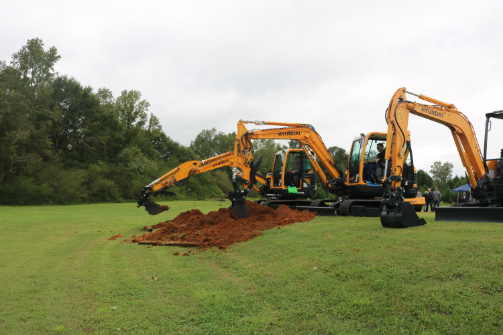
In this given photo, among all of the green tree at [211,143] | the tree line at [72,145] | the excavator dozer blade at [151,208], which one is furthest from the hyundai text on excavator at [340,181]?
the green tree at [211,143]

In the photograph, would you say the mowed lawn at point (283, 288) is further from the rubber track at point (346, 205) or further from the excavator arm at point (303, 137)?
the excavator arm at point (303, 137)

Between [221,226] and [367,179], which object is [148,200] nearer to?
[221,226]

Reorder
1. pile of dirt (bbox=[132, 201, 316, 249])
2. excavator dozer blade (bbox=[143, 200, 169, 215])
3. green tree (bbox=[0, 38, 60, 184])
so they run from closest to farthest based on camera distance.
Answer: pile of dirt (bbox=[132, 201, 316, 249]) → excavator dozer blade (bbox=[143, 200, 169, 215]) → green tree (bbox=[0, 38, 60, 184])

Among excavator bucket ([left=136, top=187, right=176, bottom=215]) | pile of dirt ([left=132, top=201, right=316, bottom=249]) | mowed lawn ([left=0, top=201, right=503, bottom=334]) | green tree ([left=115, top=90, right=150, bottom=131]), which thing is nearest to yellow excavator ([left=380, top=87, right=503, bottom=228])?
mowed lawn ([left=0, top=201, right=503, bottom=334])

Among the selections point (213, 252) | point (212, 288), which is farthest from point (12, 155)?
point (212, 288)

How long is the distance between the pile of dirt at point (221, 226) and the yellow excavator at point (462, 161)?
4059mm

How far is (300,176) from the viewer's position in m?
18.5

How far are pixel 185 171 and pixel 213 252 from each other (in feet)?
25.4

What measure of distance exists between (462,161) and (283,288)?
9585 mm

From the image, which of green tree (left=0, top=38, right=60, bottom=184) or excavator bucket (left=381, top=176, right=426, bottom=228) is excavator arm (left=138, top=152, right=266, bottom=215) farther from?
green tree (left=0, top=38, right=60, bottom=184)

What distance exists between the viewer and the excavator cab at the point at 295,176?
18.5 m

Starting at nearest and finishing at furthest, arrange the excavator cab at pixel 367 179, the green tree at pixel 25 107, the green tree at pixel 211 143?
the excavator cab at pixel 367 179 < the green tree at pixel 25 107 < the green tree at pixel 211 143

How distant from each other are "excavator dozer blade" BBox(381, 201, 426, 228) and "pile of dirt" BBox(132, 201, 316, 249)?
3.72 metres

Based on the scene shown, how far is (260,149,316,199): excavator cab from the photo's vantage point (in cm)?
1850
